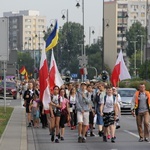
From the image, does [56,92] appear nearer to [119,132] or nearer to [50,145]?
[50,145]

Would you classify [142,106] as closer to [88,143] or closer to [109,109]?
[109,109]

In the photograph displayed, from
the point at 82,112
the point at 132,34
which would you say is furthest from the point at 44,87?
the point at 132,34

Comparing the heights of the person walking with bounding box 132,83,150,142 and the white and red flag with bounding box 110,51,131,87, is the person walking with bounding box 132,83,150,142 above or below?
below

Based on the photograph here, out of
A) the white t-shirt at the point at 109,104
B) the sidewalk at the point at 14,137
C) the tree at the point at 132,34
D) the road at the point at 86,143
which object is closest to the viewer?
the sidewalk at the point at 14,137

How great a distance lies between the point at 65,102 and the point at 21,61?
166m

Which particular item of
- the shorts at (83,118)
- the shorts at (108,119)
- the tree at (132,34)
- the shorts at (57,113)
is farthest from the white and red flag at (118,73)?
the tree at (132,34)

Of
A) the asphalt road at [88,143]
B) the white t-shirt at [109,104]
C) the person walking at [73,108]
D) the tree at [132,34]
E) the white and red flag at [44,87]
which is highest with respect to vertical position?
the tree at [132,34]

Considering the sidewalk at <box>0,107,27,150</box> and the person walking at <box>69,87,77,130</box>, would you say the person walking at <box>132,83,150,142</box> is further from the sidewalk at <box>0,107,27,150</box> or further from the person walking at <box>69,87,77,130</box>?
the person walking at <box>69,87,77,130</box>

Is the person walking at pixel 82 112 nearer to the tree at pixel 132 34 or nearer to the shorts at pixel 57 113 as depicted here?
the shorts at pixel 57 113

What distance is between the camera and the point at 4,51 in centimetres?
3766

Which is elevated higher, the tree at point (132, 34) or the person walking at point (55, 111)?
the tree at point (132, 34)

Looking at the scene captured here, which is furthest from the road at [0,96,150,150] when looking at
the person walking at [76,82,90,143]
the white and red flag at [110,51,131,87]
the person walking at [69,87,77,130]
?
the white and red flag at [110,51,131,87]

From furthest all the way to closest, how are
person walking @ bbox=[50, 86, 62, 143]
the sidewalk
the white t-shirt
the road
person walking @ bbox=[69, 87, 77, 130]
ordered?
person walking @ bbox=[69, 87, 77, 130], the white t-shirt, person walking @ bbox=[50, 86, 62, 143], the road, the sidewalk

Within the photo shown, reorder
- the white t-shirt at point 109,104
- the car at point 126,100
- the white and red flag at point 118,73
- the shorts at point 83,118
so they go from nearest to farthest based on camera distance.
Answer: the shorts at point 83,118 → the white t-shirt at point 109,104 → the white and red flag at point 118,73 → the car at point 126,100
